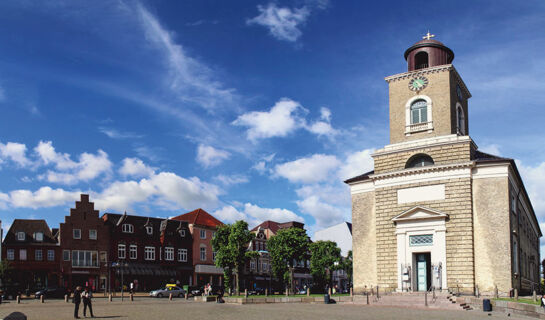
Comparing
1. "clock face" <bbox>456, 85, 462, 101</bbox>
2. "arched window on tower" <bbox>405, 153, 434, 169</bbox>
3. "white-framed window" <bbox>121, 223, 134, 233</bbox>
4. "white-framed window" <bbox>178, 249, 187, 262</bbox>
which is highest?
"clock face" <bbox>456, 85, 462, 101</bbox>

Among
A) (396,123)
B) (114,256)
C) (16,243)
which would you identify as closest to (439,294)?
(396,123)

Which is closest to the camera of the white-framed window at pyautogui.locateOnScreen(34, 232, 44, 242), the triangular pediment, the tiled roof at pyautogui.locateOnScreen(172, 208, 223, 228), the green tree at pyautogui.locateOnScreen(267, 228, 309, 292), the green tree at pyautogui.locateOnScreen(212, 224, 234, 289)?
the triangular pediment

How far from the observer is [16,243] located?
6022 cm

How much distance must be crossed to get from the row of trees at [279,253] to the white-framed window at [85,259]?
50.7 ft

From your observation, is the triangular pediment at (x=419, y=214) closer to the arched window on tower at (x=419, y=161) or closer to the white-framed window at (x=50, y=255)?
the arched window on tower at (x=419, y=161)

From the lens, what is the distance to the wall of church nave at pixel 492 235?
32938 mm

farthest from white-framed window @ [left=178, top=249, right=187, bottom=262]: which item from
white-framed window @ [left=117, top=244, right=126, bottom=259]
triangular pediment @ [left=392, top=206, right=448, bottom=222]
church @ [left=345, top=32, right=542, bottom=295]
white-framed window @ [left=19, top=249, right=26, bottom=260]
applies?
triangular pediment @ [left=392, top=206, right=448, bottom=222]

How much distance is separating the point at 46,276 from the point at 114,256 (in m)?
7.93

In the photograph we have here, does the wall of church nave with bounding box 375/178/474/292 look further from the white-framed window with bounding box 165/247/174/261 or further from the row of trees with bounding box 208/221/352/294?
the white-framed window with bounding box 165/247/174/261

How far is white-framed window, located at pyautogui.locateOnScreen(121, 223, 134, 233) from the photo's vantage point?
6696 cm

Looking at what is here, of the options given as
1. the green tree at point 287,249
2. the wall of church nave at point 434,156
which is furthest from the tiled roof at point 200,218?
the wall of church nave at point 434,156

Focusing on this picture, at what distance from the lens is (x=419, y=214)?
118 ft

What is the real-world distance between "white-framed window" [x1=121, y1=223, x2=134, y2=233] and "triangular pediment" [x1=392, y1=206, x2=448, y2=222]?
40.7 meters

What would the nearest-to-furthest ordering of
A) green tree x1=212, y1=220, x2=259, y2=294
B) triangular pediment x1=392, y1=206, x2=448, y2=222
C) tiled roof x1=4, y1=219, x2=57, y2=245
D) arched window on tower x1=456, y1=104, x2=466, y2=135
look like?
triangular pediment x1=392, y1=206, x2=448, y2=222 → arched window on tower x1=456, y1=104, x2=466, y2=135 → green tree x1=212, y1=220, x2=259, y2=294 → tiled roof x1=4, y1=219, x2=57, y2=245
